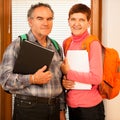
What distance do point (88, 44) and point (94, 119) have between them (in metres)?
0.51

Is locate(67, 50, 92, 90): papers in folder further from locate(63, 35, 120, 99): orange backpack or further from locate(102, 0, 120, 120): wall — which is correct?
locate(102, 0, 120, 120): wall

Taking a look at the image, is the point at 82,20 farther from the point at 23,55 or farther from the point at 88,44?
the point at 23,55

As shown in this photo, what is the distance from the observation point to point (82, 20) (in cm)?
170

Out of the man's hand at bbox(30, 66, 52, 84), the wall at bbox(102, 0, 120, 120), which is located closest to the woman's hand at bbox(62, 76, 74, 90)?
the man's hand at bbox(30, 66, 52, 84)

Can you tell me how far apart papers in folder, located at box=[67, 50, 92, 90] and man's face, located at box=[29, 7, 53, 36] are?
227mm

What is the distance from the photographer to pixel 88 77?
1629mm

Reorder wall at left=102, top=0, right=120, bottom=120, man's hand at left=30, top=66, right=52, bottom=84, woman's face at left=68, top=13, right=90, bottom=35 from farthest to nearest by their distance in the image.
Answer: wall at left=102, top=0, right=120, bottom=120, woman's face at left=68, top=13, right=90, bottom=35, man's hand at left=30, top=66, right=52, bottom=84

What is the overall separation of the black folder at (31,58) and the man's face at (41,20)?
6.6 inches

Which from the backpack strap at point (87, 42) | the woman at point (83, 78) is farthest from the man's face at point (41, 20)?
the backpack strap at point (87, 42)

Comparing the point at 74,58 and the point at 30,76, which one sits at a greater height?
the point at 74,58

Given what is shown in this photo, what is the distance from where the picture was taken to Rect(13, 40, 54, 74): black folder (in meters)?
1.59

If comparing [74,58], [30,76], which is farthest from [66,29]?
[30,76]

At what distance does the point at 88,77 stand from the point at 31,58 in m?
0.39

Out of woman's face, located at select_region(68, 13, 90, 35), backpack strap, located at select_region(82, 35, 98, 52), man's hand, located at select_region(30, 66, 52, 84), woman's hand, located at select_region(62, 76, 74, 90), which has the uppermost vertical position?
woman's face, located at select_region(68, 13, 90, 35)
